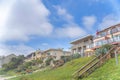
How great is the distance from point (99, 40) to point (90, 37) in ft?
24.8

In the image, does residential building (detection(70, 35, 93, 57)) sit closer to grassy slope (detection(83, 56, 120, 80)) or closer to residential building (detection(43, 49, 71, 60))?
residential building (detection(43, 49, 71, 60))

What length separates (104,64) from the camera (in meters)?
19.7

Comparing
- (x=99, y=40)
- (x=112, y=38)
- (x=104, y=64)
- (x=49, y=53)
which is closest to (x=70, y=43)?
(x=49, y=53)

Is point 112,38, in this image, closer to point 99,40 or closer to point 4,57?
point 99,40

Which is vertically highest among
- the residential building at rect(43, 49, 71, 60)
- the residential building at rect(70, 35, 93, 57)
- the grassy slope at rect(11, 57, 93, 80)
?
the residential building at rect(70, 35, 93, 57)

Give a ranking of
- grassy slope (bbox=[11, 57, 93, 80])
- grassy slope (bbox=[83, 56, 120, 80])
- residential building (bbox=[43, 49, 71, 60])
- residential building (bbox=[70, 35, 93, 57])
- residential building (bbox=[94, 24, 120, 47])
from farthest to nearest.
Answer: residential building (bbox=[43, 49, 71, 60]) → residential building (bbox=[70, 35, 93, 57]) → residential building (bbox=[94, 24, 120, 47]) → grassy slope (bbox=[11, 57, 93, 80]) → grassy slope (bbox=[83, 56, 120, 80])

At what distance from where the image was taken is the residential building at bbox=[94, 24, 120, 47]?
46.0 m

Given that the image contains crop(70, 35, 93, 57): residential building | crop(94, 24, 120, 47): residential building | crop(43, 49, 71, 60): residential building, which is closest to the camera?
crop(94, 24, 120, 47): residential building

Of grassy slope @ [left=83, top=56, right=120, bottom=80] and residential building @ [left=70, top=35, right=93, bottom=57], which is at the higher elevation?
residential building @ [left=70, top=35, right=93, bottom=57]

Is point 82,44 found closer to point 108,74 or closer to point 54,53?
point 54,53

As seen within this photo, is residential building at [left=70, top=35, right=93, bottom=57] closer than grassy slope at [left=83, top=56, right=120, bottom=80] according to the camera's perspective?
No

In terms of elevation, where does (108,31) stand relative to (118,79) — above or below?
above

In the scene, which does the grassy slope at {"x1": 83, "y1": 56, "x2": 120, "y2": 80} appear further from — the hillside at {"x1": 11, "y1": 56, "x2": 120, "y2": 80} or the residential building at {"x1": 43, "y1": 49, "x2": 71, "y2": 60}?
the residential building at {"x1": 43, "y1": 49, "x2": 71, "y2": 60}

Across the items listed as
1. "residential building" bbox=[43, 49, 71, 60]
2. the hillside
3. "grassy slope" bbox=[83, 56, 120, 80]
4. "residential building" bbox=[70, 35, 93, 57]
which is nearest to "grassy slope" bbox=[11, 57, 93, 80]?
the hillside
